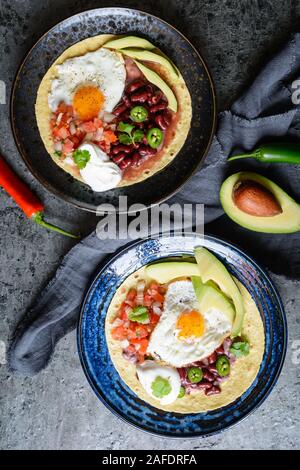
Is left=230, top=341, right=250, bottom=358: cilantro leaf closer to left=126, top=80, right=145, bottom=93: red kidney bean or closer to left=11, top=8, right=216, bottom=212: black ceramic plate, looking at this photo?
left=11, top=8, right=216, bottom=212: black ceramic plate

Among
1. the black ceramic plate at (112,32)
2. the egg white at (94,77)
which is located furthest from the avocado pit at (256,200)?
the egg white at (94,77)

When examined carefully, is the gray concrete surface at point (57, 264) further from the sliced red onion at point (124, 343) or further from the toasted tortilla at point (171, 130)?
the sliced red onion at point (124, 343)

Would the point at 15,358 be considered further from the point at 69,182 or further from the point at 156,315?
the point at 69,182

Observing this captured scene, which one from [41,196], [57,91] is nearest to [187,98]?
[57,91]

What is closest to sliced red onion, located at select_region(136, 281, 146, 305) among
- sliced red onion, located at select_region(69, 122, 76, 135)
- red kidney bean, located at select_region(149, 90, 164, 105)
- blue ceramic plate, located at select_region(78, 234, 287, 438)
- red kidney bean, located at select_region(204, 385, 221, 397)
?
blue ceramic plate, located at select_region(78, 234, 287, 438)

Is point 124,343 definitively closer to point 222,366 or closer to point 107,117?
point 222,366

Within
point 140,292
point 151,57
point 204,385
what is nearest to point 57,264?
point 140,292
